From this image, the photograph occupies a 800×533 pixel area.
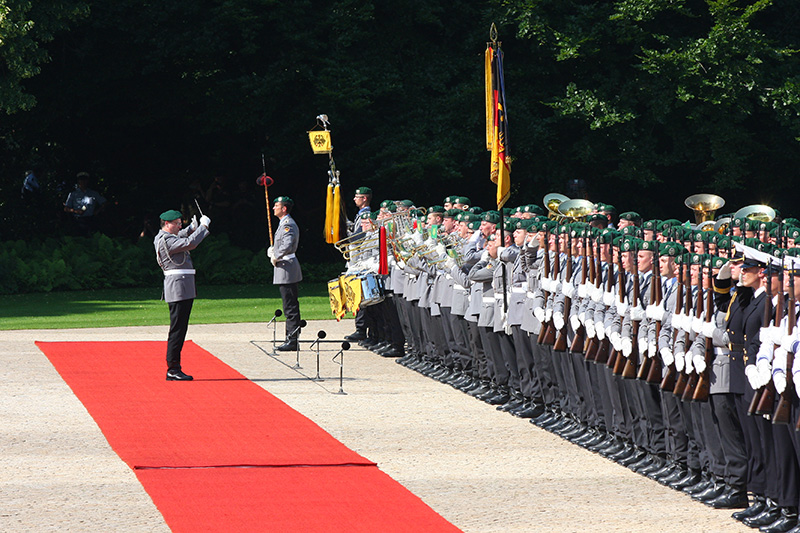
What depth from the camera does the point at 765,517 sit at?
332 inches

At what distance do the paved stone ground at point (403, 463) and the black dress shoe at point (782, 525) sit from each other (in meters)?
0.22

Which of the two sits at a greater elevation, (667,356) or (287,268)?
(287,268)

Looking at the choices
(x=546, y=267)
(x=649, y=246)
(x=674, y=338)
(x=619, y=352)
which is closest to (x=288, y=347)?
(x=546, y=267)

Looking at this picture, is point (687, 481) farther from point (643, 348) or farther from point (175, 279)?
point (175, 279)

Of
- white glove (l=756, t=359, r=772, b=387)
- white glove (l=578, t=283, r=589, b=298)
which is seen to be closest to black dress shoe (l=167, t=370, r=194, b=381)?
white glove (l=578, t=283, r=589, b=298)

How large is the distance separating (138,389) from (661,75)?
17250 mm

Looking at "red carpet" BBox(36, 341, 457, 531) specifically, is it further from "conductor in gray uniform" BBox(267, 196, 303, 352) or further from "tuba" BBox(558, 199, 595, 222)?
"tuba" BBox(558, 199, 595, 222)

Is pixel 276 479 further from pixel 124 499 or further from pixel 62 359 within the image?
pixel 62 359

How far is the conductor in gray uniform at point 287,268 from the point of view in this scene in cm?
1758

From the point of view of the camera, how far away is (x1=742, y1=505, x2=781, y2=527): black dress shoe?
8.41 m

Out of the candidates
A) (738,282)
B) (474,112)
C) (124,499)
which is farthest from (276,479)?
(474,112)

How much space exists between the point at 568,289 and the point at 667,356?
212cm

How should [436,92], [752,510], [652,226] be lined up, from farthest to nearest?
[436,92] → [652,226] → [752,510]

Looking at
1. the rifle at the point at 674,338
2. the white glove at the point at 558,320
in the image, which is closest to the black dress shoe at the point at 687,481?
the rifle at the point at 674,338
